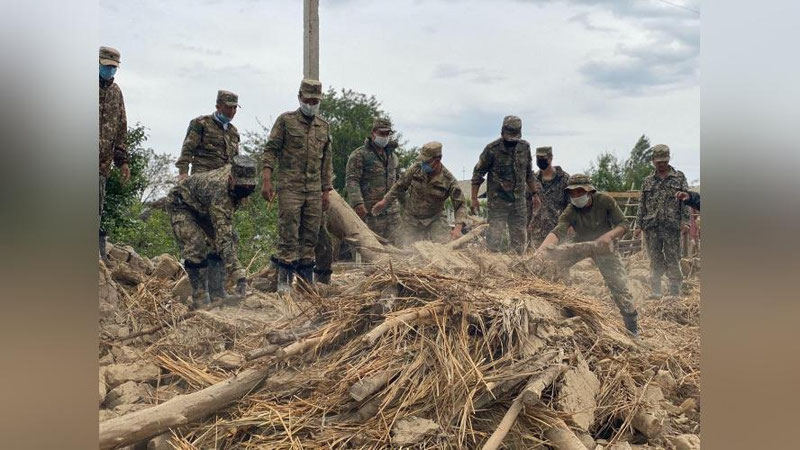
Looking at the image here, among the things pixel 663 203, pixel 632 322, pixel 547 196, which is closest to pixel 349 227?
pixel 547 196

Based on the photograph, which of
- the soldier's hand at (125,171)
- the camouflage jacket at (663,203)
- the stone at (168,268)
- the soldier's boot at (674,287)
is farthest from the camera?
the soldier's boot at (674,287)

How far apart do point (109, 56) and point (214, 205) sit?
4.62 ft

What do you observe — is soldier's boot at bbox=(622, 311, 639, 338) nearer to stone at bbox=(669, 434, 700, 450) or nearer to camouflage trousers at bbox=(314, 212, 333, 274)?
stone at bbox=(669, 434, 700, 450)

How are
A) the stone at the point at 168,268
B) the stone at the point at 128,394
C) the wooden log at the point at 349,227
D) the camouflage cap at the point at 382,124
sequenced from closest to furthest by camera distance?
the stone at the point at 128,394 < the camouflage cap at the point at 382,124 < the stone at the point at 168,268 < the wooden log at the point at 349,227

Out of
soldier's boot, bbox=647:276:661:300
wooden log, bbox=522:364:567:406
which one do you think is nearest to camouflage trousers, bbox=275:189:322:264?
wooden log, bbox=522:364:567:406

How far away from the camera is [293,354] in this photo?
3.64 metres

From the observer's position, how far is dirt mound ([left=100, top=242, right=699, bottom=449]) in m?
3.37

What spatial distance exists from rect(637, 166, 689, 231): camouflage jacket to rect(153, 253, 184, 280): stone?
12.9 ft

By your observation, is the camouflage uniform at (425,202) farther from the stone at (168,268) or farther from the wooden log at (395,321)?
the wooden log at (395,321)

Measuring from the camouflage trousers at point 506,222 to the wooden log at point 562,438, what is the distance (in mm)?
2626

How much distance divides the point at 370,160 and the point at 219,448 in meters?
3.11

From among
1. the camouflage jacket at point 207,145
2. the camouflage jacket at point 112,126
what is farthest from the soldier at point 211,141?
the camouflage jacket at point 112,126

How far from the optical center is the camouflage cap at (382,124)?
16.4 feet
